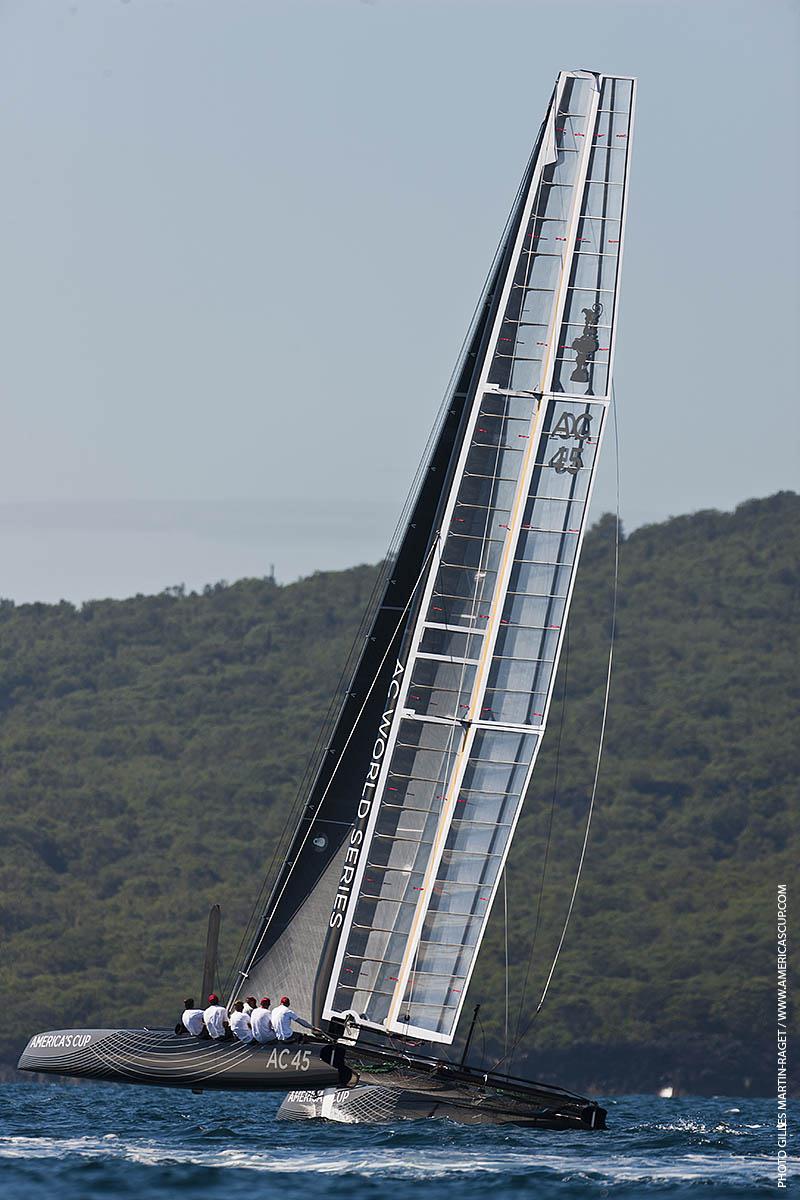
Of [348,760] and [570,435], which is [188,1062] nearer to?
[348,760]

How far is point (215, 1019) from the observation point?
21.7 meters

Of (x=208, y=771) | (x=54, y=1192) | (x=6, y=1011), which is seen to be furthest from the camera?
(x=208, y=771)

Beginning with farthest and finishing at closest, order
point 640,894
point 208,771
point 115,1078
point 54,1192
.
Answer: point 208,771, point 640,894, point 115,1078, point 54,1192

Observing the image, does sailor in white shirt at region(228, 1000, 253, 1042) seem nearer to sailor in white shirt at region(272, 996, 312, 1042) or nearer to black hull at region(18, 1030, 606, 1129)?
black hull at region(18, 1030, 606, 1129)

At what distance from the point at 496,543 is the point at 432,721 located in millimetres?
2057

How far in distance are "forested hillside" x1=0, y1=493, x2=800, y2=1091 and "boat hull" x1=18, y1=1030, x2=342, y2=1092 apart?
45110mm

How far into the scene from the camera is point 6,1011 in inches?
2908

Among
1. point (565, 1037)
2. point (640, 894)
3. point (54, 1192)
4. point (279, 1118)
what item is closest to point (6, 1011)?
point (565, 1037)

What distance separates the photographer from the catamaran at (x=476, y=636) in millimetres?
22766

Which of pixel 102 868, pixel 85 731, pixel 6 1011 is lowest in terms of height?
pixel 6 1011

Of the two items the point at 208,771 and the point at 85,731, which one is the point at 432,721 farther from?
the point at 85,731

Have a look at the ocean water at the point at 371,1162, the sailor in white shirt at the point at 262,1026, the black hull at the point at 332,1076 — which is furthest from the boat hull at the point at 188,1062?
the ocean water at the point at 371,1162

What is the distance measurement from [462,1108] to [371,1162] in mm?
2538

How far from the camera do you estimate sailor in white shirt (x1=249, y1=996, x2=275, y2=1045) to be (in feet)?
69.9
